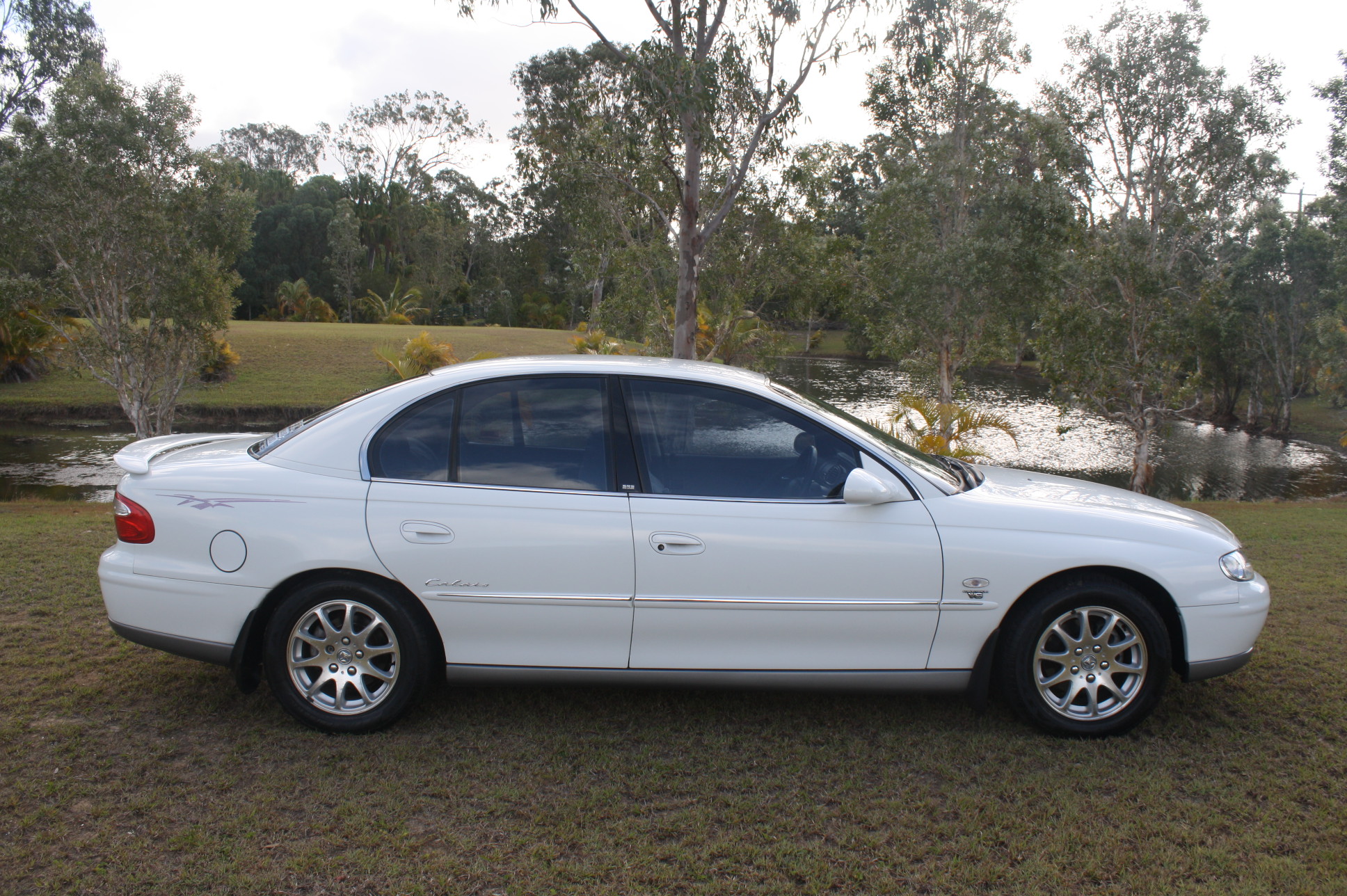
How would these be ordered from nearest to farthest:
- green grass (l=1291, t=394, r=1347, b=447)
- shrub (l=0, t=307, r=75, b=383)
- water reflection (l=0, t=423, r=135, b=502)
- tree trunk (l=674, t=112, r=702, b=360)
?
tree trunk (l=674, t=112, r=702, b=360), water reflection (l=0, t=423, r=135, b=502), shrub (l=0, t=307, r=75, b=383), green grass (l=1291, t=394, r=1347, b=447)

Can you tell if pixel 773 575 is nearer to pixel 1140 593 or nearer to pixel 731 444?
pixel 731 444

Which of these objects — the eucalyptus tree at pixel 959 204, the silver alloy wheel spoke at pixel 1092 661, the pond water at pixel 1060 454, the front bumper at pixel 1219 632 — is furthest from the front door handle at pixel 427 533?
the eucalyptus tree at pixel 959 204

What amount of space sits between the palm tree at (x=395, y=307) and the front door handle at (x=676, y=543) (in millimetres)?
40830

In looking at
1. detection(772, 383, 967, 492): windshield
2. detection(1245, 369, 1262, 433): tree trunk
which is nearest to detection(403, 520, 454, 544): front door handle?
detection(772, 383, 967, 492): windshield

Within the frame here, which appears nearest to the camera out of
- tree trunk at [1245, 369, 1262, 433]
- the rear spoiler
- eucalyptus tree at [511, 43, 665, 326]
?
the rear spoiler

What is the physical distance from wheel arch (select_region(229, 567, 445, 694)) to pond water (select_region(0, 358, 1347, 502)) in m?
10.00

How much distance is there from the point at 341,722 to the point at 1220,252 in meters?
36.0

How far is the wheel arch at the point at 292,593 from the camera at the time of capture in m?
3.52

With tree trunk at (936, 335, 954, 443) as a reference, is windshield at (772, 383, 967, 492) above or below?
below

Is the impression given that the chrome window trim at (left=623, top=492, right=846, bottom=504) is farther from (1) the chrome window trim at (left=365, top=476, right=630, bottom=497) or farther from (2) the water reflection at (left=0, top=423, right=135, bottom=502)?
(2) the water reflection at (left=0, top=423, right=135, bottom=502)

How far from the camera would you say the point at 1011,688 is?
3580 millimetres

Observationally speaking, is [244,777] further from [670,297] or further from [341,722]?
[670,297]

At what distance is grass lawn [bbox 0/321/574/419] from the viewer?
22531mm

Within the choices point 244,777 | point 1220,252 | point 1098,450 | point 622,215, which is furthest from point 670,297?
point 1220,252
